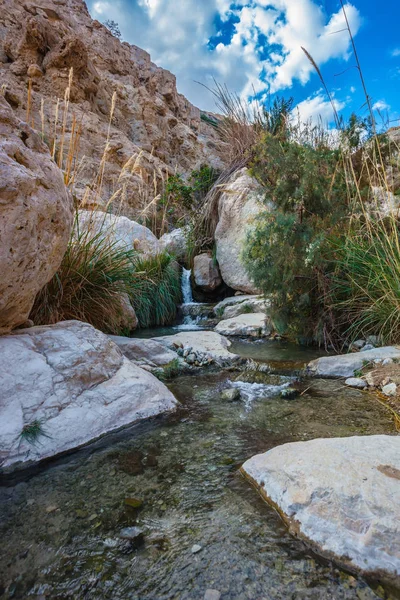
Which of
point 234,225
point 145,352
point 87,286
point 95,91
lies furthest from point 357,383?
point 95,91

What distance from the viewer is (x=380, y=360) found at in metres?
2.58

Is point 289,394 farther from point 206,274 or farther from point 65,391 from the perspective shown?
point 206,274

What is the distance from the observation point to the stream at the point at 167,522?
2.89 feet

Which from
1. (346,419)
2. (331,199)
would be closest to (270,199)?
(331,199)

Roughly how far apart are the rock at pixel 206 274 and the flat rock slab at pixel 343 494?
4937mm

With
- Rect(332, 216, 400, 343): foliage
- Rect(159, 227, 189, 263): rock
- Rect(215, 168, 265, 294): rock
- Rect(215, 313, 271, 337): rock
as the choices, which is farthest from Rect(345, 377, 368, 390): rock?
Rect(159, 227, 189, 263): rock

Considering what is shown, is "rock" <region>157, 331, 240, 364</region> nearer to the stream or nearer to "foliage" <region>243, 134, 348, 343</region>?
"foliage" <region>243, 134, 348, 343</region>

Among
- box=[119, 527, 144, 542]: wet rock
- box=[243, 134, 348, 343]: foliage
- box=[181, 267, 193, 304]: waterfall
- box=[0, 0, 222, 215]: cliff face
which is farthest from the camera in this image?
box=[0, 0, 222, 215]: cliff face

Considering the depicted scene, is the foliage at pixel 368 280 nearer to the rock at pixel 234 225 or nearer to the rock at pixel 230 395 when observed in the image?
the rock at pixel 230 395

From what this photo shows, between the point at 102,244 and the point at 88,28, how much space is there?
14.0 metres

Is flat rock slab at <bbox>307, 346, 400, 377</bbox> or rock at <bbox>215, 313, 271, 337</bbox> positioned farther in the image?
rock at <bbox>215, 313, 271, 337</bbox>

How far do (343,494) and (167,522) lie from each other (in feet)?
1.91

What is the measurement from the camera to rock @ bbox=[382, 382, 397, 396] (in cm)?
218

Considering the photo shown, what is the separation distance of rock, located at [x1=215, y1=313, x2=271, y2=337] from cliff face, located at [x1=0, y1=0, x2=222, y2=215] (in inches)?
144
